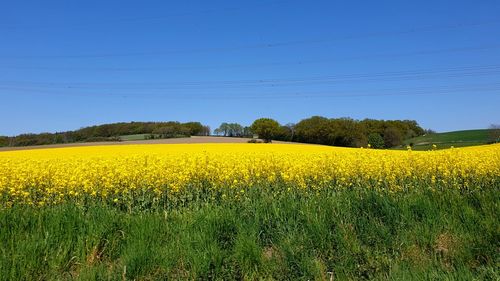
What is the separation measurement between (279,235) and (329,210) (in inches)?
36.2

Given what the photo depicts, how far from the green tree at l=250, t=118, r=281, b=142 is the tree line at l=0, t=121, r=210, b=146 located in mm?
14949

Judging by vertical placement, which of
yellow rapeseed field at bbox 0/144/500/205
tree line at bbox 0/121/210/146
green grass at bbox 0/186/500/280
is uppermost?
tree line at bbox 0/121/210/146

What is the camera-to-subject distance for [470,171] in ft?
34.5

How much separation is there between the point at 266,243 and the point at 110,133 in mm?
55325

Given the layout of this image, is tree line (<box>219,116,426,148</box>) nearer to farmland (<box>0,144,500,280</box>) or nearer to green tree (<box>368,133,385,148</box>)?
green tree (<box>368,133,385,148</box>)

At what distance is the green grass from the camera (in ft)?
13.6

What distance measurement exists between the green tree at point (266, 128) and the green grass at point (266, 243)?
238ft

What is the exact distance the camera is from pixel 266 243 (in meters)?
4.96

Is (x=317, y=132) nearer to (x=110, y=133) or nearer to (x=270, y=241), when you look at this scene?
(x=110, y=133)

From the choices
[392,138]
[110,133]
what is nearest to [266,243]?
[110,133]

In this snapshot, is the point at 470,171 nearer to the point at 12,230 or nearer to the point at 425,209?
the point at 425,209

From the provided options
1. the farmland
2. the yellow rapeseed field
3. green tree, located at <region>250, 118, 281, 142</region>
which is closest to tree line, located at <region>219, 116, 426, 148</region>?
green tree, located at <region>250, 118, 281, 142</region>

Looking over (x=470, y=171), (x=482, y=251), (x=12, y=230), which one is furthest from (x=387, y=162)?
(x=12, y=230)

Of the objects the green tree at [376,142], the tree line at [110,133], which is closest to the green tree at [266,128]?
the tree line at [110,133]
